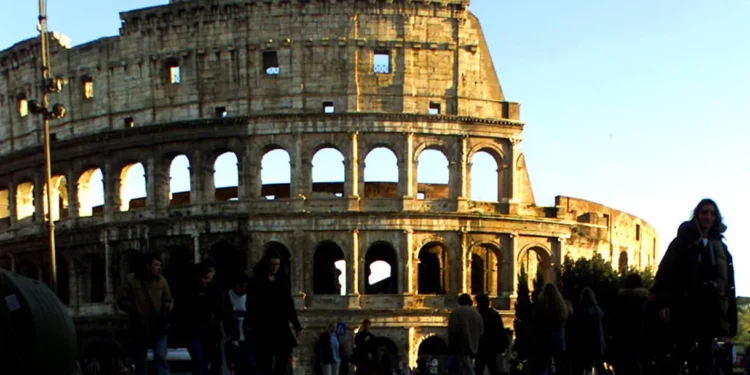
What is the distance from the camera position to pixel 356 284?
50344 mm

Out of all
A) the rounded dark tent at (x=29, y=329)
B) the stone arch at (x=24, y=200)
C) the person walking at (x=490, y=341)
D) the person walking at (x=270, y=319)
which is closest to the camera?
the rounded dark tent at (x=29, y=329)

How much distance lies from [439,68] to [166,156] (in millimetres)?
10887

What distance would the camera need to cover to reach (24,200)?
58719 millimetres

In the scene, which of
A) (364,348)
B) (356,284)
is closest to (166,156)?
(356,284)

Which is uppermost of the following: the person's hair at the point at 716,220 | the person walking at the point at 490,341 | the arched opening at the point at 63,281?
the person's hair at the point at 716,220

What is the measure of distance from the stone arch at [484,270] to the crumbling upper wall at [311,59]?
5.27 m

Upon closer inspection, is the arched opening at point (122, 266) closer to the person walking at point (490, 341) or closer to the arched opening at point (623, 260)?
the arched opening at point (623, 260)

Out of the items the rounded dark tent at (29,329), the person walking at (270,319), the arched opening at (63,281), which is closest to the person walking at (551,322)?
the person walking at (270,319)

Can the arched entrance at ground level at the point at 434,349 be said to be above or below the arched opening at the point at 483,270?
below

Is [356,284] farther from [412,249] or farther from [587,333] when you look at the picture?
[587,333]

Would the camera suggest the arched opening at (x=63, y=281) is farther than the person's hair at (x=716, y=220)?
Yes

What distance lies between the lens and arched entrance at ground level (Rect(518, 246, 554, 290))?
5253 centimetres

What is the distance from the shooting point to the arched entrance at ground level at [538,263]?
2068 inches

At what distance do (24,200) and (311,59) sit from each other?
15236 millimetres
